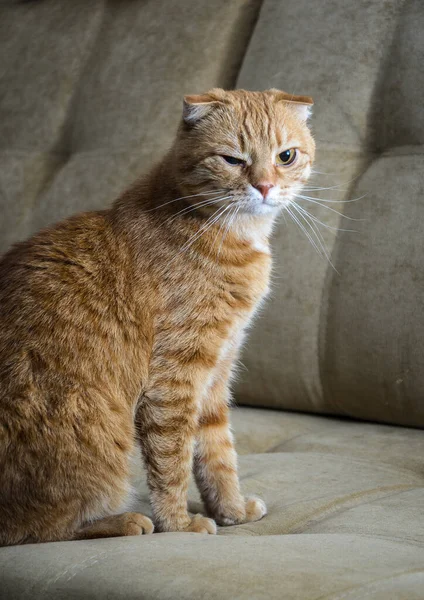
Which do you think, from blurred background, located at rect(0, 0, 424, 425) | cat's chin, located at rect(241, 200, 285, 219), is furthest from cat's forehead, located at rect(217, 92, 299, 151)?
blurred background, located at rect(0, 0, 424, 425)

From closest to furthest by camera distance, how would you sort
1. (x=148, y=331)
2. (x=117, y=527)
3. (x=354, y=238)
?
(x=117, y=527) < (x=148, y=331) < (x=354, y=238)

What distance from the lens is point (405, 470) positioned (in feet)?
5.62

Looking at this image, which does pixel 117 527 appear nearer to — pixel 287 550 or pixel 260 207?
pixel 287 550

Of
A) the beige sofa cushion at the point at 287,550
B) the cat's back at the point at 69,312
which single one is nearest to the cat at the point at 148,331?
the cat's back at the point at 69,312

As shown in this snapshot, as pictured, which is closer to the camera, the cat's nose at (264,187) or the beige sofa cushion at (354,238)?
the cat's nose at (264,187)

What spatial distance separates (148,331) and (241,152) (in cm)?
37

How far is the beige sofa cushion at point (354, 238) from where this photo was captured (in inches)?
78.5

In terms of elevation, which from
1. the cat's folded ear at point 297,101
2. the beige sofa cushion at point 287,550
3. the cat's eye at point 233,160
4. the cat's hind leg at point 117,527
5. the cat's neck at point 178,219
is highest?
the cat's folded ear at point 297,101

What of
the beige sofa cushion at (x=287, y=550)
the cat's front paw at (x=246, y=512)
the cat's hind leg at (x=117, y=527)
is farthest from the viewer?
the cat's front paw at (x=246, y=512)

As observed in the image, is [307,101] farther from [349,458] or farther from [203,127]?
[349,458]

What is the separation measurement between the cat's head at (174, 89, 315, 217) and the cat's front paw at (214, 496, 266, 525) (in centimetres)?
52

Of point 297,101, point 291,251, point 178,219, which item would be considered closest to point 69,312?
point 178,219

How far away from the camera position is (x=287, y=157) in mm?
1626

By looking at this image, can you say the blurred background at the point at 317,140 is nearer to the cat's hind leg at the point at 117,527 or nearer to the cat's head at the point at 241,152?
the cat's head at the point at 241,152
